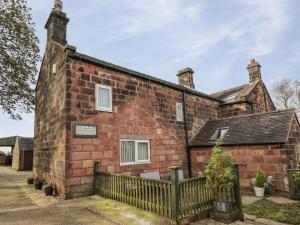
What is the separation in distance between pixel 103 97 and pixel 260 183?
27.6ft

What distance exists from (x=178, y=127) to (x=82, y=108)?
268 inches

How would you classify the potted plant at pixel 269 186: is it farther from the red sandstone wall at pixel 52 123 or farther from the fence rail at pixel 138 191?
the red sandstone wall at pixel 52 123

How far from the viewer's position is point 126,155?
10.9m

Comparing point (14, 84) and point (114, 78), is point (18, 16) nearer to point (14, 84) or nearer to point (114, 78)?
point (14, 84)

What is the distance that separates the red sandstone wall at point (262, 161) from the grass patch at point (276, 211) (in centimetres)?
181

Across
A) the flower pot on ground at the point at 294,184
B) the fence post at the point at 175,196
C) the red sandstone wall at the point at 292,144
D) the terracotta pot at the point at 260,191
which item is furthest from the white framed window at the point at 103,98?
the flower pot on ground at the point at 294,184

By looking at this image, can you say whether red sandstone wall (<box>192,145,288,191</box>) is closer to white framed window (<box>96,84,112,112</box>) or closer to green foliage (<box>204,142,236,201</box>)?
green foliage (<box>204,142,236,201</box>)

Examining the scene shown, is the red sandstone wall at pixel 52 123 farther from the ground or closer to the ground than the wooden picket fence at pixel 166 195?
farther from the ground

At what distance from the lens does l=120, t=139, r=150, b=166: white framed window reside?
10.8 m

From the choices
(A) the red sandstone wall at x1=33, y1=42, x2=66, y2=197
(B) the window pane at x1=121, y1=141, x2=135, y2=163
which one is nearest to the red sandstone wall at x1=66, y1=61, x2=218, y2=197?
(B) the window pane at x1=121, y1=141, x2=135, y2=163

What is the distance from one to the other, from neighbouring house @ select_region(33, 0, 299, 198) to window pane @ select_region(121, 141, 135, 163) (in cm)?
5

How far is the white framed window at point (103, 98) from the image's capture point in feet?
33.8

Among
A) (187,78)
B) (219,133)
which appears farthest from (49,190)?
(187,78)

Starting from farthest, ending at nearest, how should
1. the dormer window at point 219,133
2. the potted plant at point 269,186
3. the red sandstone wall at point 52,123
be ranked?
the dormer window at point 219,133 < the potted plant at point 269,186 < the red sandstone wall at point 52,123
